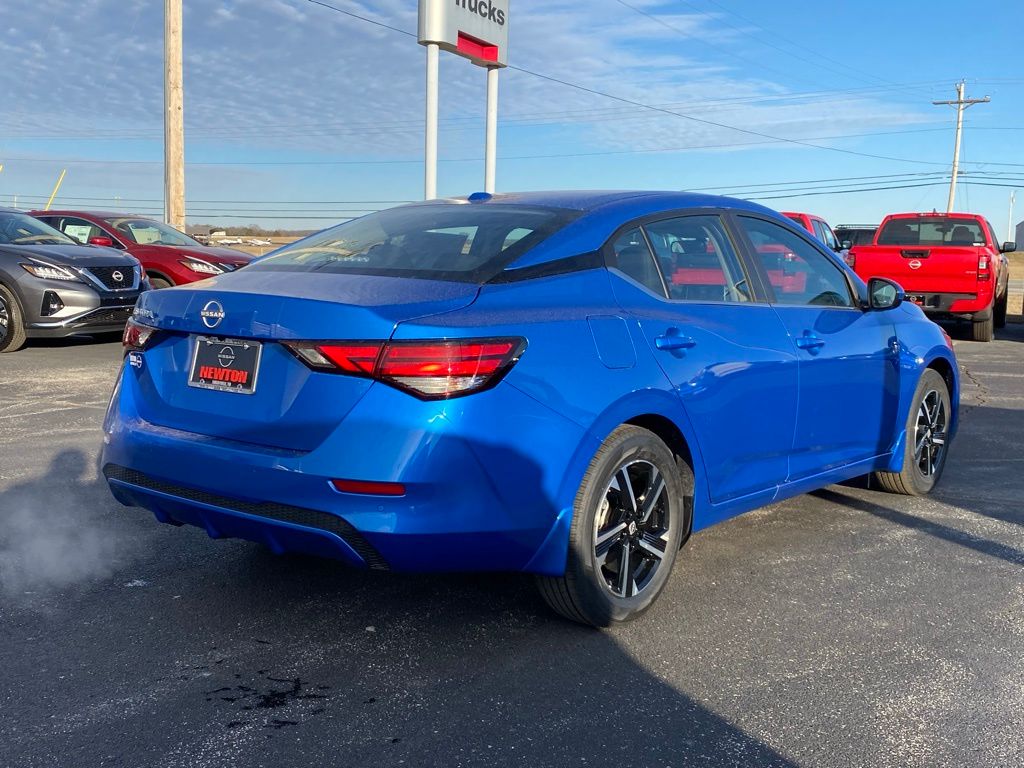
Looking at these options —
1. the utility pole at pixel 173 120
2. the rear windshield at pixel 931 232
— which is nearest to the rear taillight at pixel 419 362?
the rear windshield at pixel 931 232

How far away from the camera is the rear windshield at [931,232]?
16.1 meters

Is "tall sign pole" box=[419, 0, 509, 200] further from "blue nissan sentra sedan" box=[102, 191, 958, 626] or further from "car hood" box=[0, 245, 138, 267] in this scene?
"blue nissan sentra sedan" box=[102, 191, 958, 626]

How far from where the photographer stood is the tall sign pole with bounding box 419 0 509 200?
16.8m

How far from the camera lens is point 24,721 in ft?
9.61

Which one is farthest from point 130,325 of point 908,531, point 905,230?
point 905,230

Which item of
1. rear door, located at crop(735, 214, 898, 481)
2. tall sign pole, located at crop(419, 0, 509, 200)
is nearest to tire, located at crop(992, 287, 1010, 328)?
tall sign pole, located at crop(419, 0, 509, 200)

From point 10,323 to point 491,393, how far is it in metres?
9.67

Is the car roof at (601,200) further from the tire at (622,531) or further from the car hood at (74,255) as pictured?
the car hood at (74,255)

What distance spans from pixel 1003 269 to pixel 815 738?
16199 millimetres

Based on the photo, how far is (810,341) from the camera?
15.2 ft

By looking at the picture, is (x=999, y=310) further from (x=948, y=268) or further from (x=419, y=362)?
(x=419, y=362)

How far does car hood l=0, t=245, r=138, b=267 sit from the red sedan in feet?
4.40

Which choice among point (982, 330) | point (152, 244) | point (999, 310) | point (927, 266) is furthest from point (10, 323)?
point (999, 310)

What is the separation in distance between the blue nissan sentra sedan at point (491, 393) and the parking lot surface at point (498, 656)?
0.34m
